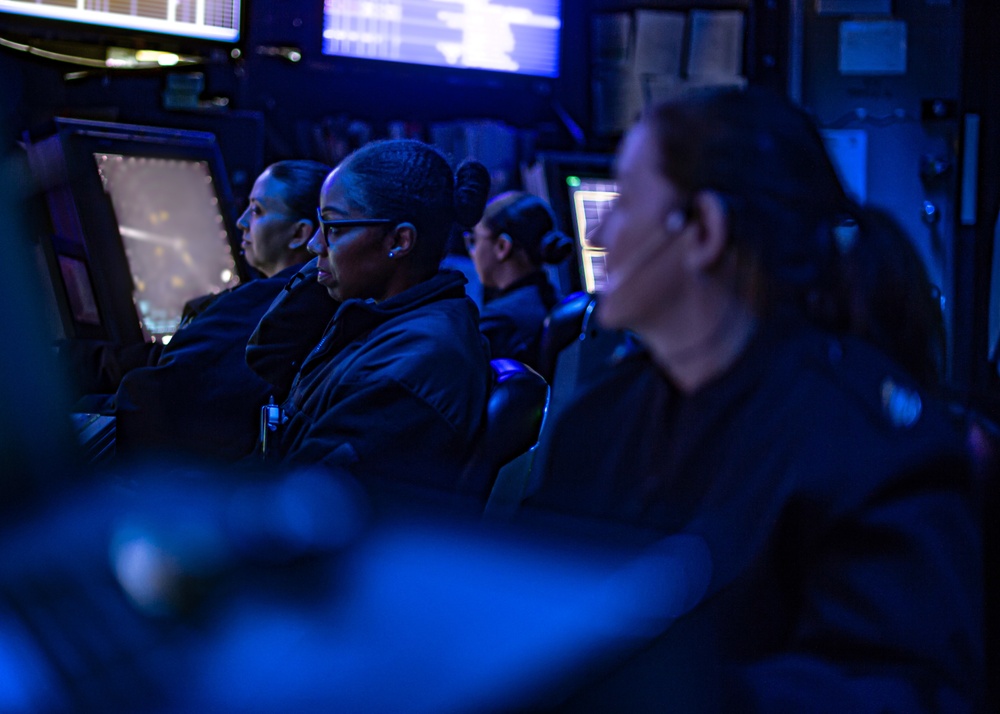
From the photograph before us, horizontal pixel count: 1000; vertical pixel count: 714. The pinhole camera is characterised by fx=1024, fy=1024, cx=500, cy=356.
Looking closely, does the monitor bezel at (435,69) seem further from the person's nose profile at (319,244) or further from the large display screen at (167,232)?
the person's nose profile at (319,244)

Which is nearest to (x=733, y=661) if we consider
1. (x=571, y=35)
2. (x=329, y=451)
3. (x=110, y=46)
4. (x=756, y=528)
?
(x=756, y=528)

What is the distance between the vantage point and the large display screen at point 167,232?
217cm

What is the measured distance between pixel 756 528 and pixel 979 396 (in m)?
0.45

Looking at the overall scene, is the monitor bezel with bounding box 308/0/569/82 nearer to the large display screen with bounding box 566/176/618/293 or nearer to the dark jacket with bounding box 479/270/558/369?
the large display screen with bounding box 566/176/618/293

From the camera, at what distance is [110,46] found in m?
2.44

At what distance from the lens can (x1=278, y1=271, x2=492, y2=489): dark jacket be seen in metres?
1.47

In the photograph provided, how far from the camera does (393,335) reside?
1.57 m

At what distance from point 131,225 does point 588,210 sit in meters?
1.41

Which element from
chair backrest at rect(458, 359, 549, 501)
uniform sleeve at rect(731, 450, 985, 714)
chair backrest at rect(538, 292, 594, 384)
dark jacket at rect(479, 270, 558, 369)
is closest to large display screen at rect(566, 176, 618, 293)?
dark jacket at rect(479, 270, 558, 369)

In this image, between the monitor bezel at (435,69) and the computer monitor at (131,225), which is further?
the monitor bezel at (435,69)

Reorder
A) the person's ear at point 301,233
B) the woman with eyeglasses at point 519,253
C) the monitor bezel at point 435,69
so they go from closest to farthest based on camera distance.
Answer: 1. the person's ear at point 301,233
2. the woman with eyeglasses at point 519,253
3. the monitor bezel at point 435,69

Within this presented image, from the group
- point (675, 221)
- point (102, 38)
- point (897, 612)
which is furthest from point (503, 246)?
point (897, 612)

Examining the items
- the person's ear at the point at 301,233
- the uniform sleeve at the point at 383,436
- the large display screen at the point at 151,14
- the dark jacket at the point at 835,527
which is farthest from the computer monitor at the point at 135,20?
the dark jacket at the point at 835,527

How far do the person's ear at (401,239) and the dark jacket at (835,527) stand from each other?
1.02 metres
